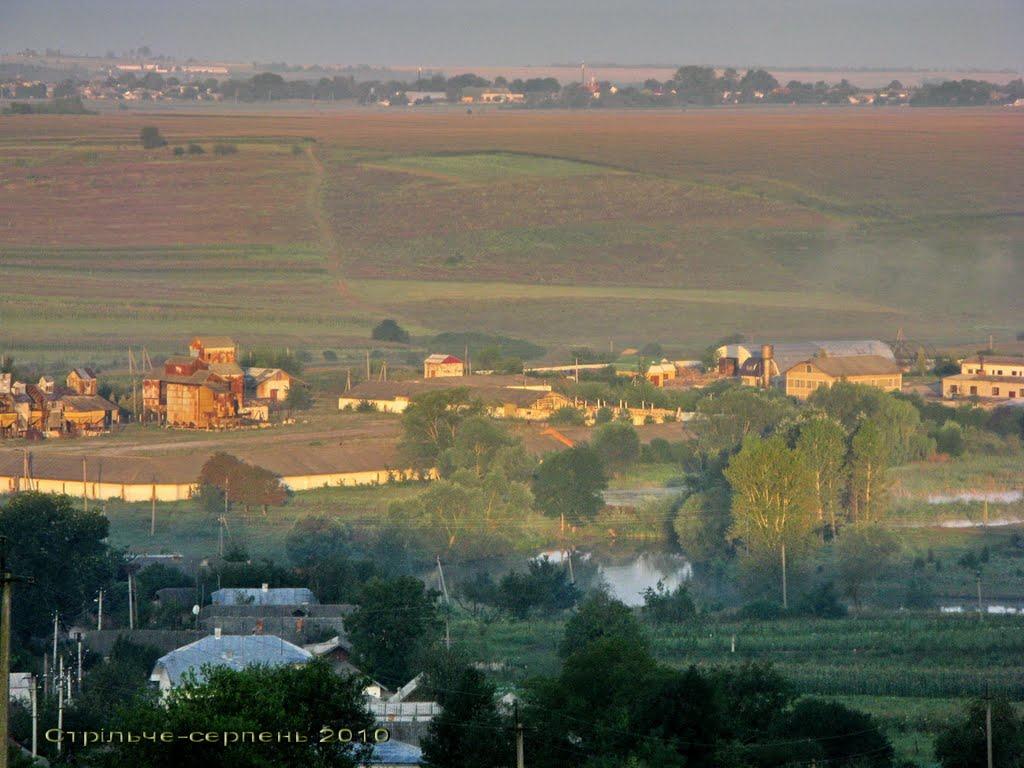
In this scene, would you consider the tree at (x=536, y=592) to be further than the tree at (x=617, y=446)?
No

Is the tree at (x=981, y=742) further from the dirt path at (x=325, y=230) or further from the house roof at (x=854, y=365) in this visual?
the dirt path at (x=325, y=230)

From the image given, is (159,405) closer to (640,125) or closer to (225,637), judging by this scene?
(225,637)

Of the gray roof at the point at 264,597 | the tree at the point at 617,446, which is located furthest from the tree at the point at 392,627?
the tree at the point at 617,446

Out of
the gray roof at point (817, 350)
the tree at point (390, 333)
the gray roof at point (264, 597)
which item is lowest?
the tree at point (390, 333)

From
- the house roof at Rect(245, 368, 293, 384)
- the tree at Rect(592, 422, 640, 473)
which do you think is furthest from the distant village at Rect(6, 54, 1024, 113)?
the tree at Rect(592, 422, 640, 473)

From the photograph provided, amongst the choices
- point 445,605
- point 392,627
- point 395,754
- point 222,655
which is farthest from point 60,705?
point 445,605

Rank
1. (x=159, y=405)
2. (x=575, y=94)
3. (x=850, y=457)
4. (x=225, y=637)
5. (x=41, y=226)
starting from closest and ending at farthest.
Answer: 1. (x=225, y=637)
2. (x=850, y=457)
3. (x=159, y=405)
4. (x=41, y=226)
5. (x=575, y=94)

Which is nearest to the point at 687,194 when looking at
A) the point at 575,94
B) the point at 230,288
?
the point at 230,288
